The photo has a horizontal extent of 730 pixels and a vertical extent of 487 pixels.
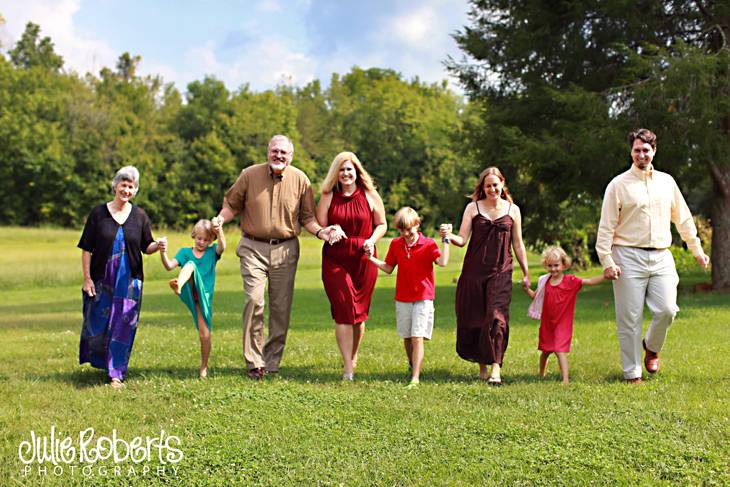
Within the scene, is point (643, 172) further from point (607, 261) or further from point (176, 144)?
point (176, 144)

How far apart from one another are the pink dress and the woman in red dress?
6.54 ft

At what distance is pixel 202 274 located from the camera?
879cm

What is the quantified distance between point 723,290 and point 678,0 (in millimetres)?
7069

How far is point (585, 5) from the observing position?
62.1ft

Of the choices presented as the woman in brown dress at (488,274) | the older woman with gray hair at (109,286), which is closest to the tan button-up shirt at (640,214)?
the woman in brown dress at (488,274)

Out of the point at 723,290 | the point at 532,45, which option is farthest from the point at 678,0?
the point at 723,290

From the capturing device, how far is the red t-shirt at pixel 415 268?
28.3ft

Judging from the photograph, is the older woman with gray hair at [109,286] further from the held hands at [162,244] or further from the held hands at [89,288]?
the held hands at [162,244]

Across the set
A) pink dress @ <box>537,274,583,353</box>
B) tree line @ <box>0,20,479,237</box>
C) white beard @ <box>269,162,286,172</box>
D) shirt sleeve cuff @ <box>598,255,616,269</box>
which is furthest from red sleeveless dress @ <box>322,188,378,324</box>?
tree line @ <box>0,20,479,237</box>

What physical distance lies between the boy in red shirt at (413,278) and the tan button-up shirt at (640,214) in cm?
176

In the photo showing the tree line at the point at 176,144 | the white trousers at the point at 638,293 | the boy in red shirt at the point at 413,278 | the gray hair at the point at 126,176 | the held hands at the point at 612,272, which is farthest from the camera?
the tree line at the point at 176,144

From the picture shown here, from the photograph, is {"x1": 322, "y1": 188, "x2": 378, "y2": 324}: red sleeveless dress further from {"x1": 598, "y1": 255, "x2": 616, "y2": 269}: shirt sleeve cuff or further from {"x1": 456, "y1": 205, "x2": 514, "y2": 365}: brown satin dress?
{"x1": 598, "y1": 255, "x2": 616, "y2": 269}: shirt sleeve cuff

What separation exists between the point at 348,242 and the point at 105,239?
267cm

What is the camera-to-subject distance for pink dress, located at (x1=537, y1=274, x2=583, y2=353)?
28.1 feet
